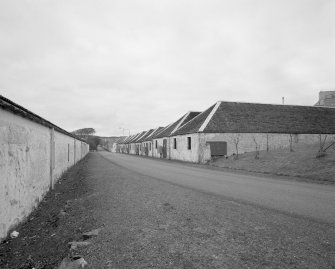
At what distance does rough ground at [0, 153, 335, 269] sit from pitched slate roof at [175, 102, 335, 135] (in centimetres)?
1886

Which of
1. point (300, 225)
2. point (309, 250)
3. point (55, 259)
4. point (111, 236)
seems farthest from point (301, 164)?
point (55, 259)

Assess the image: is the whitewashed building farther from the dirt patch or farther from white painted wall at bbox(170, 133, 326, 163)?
the dirt patch

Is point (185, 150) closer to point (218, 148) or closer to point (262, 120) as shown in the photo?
point (218, 148)

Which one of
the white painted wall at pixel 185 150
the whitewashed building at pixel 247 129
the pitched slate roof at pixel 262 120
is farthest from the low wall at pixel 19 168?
the pitched slate roof at pixel 262 120

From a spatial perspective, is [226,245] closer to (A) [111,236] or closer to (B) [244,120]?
(A) [111,236]

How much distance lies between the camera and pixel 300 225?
5.01 meters

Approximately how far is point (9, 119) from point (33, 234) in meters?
2.22

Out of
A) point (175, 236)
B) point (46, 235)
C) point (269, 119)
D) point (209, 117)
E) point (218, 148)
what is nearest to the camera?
point (175, 236)

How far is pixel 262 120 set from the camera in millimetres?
27391

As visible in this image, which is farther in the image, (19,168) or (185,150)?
(185,150)

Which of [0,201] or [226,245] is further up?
[0,201]

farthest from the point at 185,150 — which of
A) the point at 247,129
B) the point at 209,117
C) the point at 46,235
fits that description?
the point at 46,235

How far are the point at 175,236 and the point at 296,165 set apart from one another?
12.4 metres

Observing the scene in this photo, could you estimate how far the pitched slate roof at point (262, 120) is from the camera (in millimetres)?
25594
